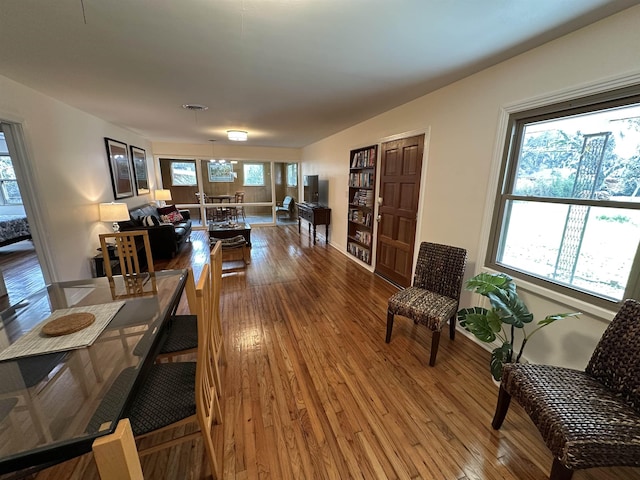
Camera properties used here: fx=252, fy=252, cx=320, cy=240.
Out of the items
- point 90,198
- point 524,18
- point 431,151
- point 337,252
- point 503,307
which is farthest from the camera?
point 337,252

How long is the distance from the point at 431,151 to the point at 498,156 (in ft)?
2.57

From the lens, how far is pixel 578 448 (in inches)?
40.2

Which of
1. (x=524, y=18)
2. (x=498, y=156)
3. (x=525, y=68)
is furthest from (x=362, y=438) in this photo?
(x=525, y=68)

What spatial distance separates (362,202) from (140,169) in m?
5.03

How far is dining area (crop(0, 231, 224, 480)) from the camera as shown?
75cm

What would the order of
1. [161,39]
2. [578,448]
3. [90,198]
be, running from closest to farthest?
[578,448] → [161,39] → [90,198]

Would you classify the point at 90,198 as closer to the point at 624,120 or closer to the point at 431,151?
the point at 431,151

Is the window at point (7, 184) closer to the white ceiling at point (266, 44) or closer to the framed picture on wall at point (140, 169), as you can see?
the framed picture on wall at point (140, 169)

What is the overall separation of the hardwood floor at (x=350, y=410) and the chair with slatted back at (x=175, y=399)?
295 millimetres

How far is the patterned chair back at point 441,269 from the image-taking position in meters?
2.20

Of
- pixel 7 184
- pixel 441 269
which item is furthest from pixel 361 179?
pixel 7 184

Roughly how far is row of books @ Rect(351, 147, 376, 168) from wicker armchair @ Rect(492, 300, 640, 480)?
311cm

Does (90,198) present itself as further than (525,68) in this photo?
Yes

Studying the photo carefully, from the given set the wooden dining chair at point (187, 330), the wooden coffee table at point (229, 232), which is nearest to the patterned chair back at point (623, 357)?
the wooden dining chair at point (187, 330)
